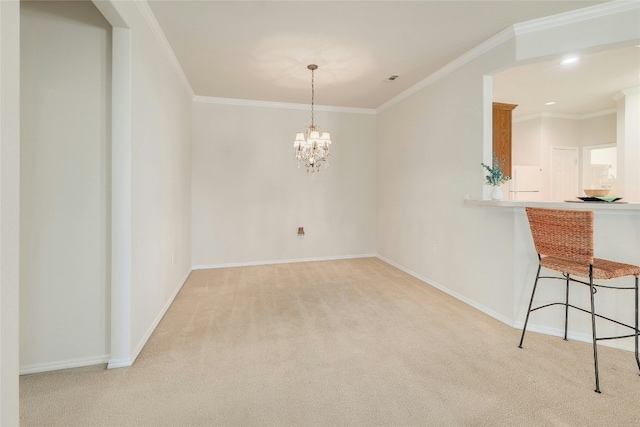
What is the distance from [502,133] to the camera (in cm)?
404

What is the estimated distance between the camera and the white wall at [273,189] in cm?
508

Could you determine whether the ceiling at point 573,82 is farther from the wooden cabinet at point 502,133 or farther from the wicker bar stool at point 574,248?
the wicker bar stool at point 574,248

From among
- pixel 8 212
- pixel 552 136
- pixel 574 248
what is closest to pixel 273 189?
pixel 574 248

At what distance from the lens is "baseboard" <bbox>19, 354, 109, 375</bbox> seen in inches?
83.5

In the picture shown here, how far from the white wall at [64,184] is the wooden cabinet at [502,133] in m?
4.25

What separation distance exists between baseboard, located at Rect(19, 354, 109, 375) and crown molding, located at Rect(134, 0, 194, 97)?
8.91 ft

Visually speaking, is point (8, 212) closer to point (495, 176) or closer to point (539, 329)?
point (495, 176)

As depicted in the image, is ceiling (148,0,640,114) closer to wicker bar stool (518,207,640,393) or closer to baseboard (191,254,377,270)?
wicker bar stool (518,207,640,393)

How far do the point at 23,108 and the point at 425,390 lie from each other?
10.6 ft

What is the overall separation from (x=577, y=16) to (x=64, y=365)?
16.1 feet

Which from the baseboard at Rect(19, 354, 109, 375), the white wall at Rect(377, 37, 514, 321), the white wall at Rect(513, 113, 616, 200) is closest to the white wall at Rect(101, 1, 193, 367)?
the baseboard at Rect(19, 354, 109, 375)

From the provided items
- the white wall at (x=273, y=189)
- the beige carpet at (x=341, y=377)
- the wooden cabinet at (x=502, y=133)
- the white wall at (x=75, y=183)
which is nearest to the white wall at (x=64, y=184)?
the white wall at (x=75, y=183)

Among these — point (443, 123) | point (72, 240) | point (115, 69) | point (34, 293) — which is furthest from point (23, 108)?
point (443, 123)

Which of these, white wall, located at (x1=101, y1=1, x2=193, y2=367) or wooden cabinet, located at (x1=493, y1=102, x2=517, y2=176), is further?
wooden cabinet, located at (x1=493, y1=102, x2=517, y2=176)
